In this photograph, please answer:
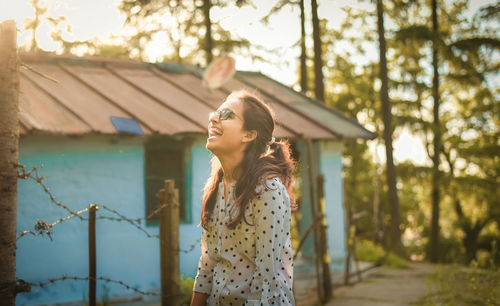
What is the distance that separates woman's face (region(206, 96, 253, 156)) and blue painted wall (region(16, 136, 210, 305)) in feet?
18.0

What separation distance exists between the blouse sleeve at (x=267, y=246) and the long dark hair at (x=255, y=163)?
78 mm

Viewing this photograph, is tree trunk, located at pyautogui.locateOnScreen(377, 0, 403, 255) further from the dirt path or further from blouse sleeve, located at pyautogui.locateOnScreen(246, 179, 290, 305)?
blouse sleeve, located at pyautogui.locateOnScreen(246, 179, 290, 305)

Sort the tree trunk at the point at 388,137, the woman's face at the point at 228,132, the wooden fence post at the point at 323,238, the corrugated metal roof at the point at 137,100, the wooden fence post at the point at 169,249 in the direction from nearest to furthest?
the woman's face at the point at 228,132
the wooden fence post at the point at 169,249
the corrugated metal roof at the point at 137,100
the wooden fence post at the point at 323,238
the tree trunk at the point at 388,137

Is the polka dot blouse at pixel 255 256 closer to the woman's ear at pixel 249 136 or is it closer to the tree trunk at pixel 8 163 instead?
the woman's ear at pixel 249 136

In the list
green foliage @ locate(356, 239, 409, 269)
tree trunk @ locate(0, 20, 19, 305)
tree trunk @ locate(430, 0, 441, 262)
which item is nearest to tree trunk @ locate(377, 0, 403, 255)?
green foliage @ locate(356, 239, 409, 269)

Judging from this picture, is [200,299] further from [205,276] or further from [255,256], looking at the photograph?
[255,256]

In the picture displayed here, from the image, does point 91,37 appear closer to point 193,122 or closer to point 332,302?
point 193,122

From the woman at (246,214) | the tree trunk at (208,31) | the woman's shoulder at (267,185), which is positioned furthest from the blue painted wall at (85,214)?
the tree trunk at (208,31)

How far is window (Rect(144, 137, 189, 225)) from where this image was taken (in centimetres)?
902

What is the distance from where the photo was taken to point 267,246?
243 centimetres

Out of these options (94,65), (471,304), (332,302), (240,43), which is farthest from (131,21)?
(471,304)

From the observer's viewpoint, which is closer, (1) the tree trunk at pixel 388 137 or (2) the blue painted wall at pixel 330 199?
(2) the blue painted wall at pixel 330 199

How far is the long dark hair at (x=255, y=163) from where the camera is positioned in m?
2.54

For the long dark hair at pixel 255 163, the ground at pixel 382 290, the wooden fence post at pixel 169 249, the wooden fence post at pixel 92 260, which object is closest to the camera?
the long dark hair at pixel 255 163
